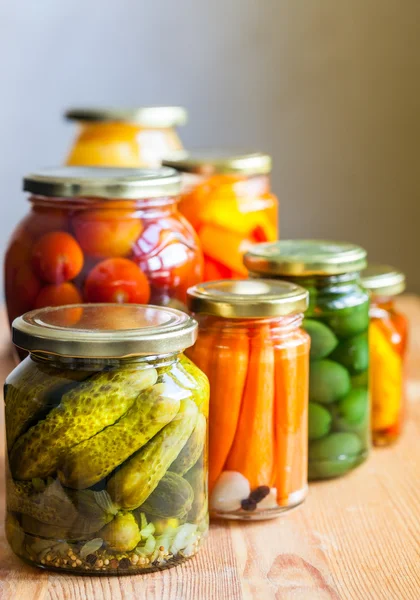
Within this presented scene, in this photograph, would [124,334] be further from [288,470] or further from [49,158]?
[49,158]

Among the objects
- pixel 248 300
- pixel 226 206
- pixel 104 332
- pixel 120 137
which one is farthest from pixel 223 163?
pixel 104 332

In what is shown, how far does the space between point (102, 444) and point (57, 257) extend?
0.80 feet

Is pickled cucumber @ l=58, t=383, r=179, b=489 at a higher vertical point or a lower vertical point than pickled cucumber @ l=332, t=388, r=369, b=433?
higher

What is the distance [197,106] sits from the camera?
76.3 inches

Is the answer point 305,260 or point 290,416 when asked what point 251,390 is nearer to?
point 290,416

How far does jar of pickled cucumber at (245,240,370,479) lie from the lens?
36.8 inches

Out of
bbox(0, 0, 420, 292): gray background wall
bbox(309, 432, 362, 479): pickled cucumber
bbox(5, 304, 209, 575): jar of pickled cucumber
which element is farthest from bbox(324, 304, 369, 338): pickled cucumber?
bbox(0, 0, 420, 292): gray background wall

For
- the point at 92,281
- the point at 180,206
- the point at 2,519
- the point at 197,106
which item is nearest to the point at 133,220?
the point at 92,281

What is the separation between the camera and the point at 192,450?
75 centimetres

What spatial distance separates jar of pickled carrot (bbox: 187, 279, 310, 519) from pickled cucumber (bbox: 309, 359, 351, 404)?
0.23 feet

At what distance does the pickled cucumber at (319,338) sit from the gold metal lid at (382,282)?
13 cm

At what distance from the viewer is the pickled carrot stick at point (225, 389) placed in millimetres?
832

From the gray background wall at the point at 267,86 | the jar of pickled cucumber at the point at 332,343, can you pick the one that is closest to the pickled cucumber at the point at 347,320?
the jar of pickled cucumber at the point at 332,343

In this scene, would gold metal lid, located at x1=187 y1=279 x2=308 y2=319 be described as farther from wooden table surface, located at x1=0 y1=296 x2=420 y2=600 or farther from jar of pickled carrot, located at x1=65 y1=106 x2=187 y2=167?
jar of pickled carrot, located at x1=65 y1=106 x2=187 y2=167
